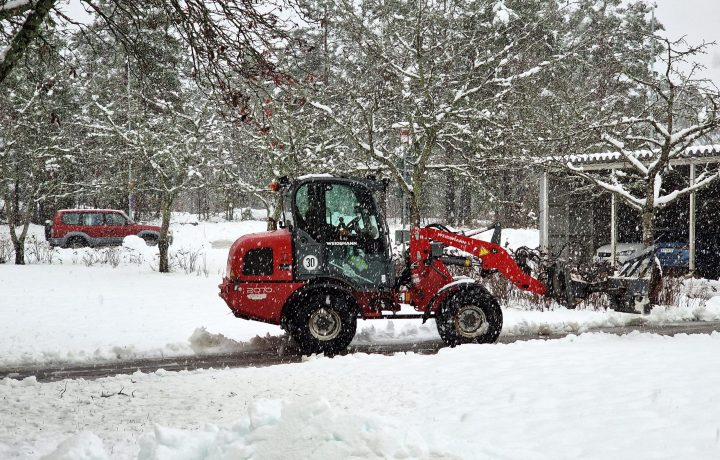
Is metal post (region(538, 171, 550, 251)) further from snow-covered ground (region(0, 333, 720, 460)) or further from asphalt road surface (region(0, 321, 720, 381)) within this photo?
snow-covered ground (region(0, 333, 720, 460))

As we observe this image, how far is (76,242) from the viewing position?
83.0ft

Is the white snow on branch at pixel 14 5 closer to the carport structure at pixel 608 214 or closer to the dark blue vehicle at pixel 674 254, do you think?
the carport structure at pixel 608 214

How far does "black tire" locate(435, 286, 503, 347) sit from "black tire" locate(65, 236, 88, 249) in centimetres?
2147

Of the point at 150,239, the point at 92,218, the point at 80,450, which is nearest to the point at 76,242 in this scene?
the point at 92,218

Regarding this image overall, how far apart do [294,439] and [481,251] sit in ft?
17.4

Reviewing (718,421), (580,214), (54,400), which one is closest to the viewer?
(718,421)

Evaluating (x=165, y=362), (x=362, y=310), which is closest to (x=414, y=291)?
(x=362, y=310)

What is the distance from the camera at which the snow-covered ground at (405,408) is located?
370 cm

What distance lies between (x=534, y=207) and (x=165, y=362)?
27.5 m

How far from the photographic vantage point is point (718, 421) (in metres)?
4.18

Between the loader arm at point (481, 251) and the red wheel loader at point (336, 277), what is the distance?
3 cm

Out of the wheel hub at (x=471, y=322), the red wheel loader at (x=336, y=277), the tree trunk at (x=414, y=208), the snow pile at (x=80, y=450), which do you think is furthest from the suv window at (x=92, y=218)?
the snow pile at (x=80, y=450)

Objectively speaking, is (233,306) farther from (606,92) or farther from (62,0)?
(606,92)

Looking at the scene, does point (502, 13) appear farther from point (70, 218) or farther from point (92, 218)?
point (70, 218)
